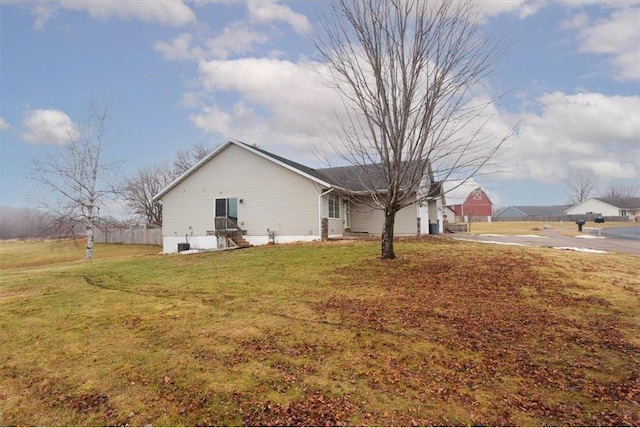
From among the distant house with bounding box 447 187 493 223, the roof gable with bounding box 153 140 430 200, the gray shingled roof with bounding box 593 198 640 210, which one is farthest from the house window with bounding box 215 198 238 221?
the gray shingled roof with bounding box 593 198 640 210

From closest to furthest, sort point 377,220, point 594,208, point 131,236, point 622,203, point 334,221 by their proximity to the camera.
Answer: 1. point 334,221
2. point 377,220
3. point 131,236
4. point 622,203
5. point 594,208

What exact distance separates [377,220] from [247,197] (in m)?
8.34

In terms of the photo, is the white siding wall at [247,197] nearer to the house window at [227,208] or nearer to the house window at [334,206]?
the house window at [227,208]

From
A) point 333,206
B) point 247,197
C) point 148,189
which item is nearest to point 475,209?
point 333,206

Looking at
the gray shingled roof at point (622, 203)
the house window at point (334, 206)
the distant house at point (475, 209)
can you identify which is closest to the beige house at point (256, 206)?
the house window at point (334, 206)

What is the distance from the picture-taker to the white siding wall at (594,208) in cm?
6556

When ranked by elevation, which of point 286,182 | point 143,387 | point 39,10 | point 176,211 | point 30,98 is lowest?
point 143,387

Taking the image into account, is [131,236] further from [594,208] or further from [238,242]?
[594,208]

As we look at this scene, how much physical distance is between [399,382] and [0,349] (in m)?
5.72

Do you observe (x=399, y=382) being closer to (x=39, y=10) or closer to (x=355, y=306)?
(x=355, y=306)

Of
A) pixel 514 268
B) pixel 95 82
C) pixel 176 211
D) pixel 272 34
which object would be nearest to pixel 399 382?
pixel 514 268

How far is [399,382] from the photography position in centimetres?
371

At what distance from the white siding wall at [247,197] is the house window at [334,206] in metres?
1.73

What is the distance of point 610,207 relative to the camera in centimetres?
6581
